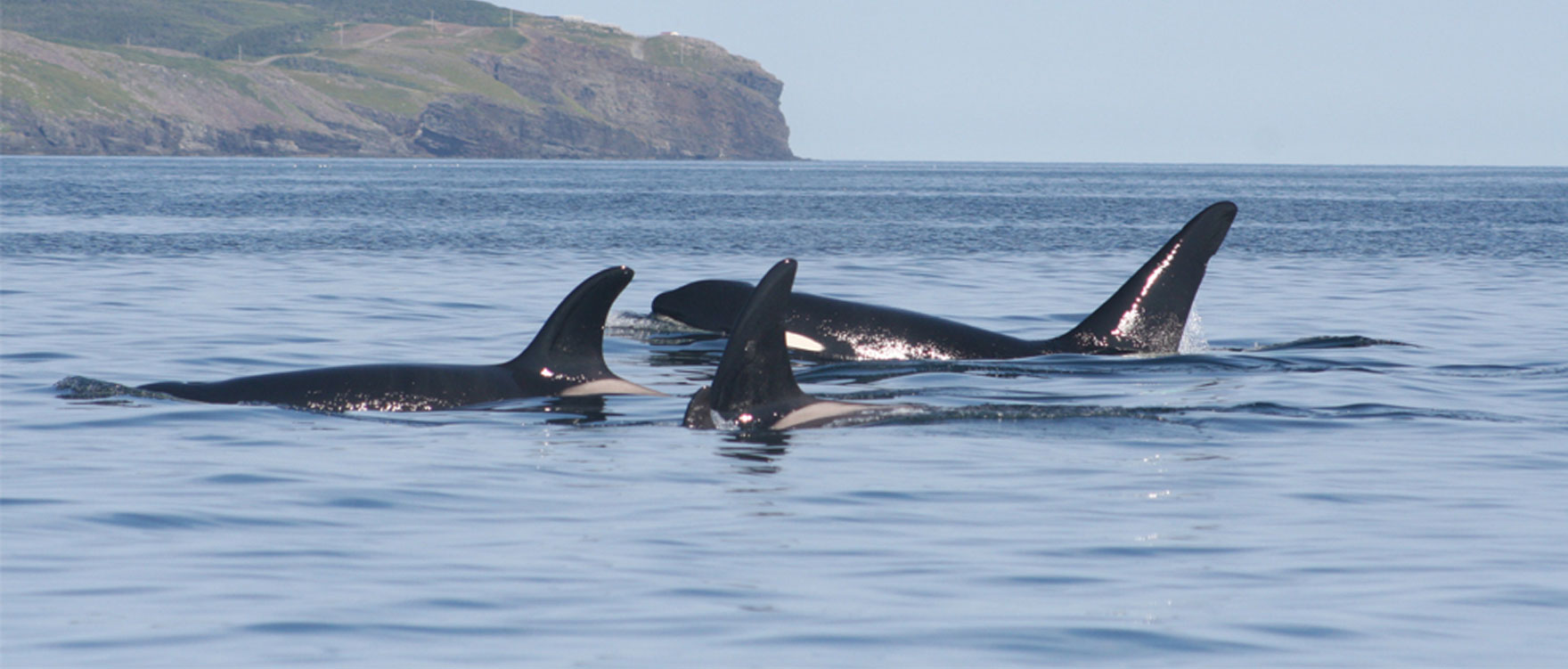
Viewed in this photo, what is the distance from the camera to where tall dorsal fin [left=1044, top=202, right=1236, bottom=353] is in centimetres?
1591

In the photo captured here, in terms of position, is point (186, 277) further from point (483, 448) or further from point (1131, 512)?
point (1131, 512)

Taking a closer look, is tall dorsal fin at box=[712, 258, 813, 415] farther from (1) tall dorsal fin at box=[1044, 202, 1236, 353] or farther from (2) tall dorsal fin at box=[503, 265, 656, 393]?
(1) tall dorsal fin at box=[1044, 202, 1236, 353]

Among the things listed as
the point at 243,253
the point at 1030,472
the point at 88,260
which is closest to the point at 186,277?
the point at 88,260

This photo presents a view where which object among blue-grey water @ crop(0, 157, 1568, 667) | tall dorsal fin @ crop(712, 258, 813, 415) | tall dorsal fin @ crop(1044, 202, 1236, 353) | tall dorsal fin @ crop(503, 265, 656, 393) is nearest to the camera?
blue-grey water @ crop(0, 157, 1568, 667)

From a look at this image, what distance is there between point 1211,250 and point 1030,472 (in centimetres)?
590

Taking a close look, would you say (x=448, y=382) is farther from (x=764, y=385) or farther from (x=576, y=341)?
(x=764, y=385)

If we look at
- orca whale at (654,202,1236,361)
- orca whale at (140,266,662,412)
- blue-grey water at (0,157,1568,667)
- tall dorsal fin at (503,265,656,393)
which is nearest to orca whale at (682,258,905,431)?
blue-grey water at (0,157,1568,667)

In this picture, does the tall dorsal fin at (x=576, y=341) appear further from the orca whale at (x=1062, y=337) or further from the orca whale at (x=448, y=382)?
the orca whale at (x=1062, y=337)

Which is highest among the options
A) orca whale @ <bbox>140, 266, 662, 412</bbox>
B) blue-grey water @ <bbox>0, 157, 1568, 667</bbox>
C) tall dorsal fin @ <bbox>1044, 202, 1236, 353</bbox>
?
tall dorsal fin @ <bbox>1044, 202, 1236, 353</bbox>

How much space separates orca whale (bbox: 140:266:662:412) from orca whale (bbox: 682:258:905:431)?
4.23 ft

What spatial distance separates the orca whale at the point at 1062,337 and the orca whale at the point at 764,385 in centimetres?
334

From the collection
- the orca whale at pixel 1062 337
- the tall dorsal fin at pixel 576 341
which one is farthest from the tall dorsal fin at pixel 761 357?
the orca whale at pixel 1062 337

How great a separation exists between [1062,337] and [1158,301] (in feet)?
3.31

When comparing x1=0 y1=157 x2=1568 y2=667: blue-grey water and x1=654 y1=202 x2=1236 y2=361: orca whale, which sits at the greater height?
x1=654 y1=202 x2=1236 y2=361: orca whale
